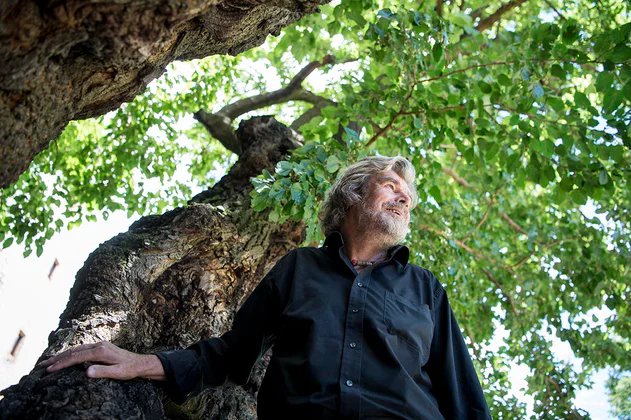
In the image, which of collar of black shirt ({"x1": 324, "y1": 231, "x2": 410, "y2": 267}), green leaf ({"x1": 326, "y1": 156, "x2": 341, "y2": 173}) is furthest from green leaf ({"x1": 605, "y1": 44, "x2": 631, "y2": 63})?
collar of black shirt ({"x1": 324, "y1": 231, "x2": 410, "y2": 267})

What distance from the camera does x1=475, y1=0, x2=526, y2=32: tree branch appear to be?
243 inches

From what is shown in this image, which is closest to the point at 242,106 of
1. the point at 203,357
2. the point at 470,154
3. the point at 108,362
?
the point at 470,154

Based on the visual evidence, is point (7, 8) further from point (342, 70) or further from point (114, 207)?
point (342, 70)

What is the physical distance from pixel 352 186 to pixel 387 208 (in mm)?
304

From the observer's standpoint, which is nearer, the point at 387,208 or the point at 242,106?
the point at 387,208

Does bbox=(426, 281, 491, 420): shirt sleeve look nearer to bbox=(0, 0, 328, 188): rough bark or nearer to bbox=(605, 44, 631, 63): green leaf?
bbox=(0, 0, 328, 188): rough bark

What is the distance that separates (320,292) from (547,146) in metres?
2.37

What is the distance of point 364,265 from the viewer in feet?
9.16

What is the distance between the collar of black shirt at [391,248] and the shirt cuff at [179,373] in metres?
0.89

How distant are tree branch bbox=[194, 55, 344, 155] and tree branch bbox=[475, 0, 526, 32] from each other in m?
1.85

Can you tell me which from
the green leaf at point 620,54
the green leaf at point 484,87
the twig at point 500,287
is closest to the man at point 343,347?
the green leaf at point 484,87

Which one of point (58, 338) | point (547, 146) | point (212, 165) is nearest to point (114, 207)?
point (212, 165)

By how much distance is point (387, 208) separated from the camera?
2986 mm

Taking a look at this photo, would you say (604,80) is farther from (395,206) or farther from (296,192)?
(296,192)
